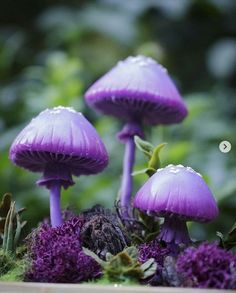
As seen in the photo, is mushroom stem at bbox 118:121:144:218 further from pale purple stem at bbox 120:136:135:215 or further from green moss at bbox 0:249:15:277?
green moss at bbox 0:249:15:277

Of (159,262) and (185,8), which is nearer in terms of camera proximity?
(159,262)

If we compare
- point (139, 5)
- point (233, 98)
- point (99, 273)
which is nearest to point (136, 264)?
point (99, 273)

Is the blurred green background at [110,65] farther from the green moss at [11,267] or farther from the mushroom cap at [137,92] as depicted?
the green moss at [11,267]

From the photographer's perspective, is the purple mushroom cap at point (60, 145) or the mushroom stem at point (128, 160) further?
the mushroom stem at point (128, 160)

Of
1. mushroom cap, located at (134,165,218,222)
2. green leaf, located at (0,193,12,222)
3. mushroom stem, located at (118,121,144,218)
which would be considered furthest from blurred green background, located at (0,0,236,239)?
mushroom cap, located at (134,165,218,222)

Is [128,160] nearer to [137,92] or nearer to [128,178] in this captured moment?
[128,178]

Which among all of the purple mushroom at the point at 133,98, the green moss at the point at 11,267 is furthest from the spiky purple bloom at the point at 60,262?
the purple mushroom at the point at 133,98

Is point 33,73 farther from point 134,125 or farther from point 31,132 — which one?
point 31,132
